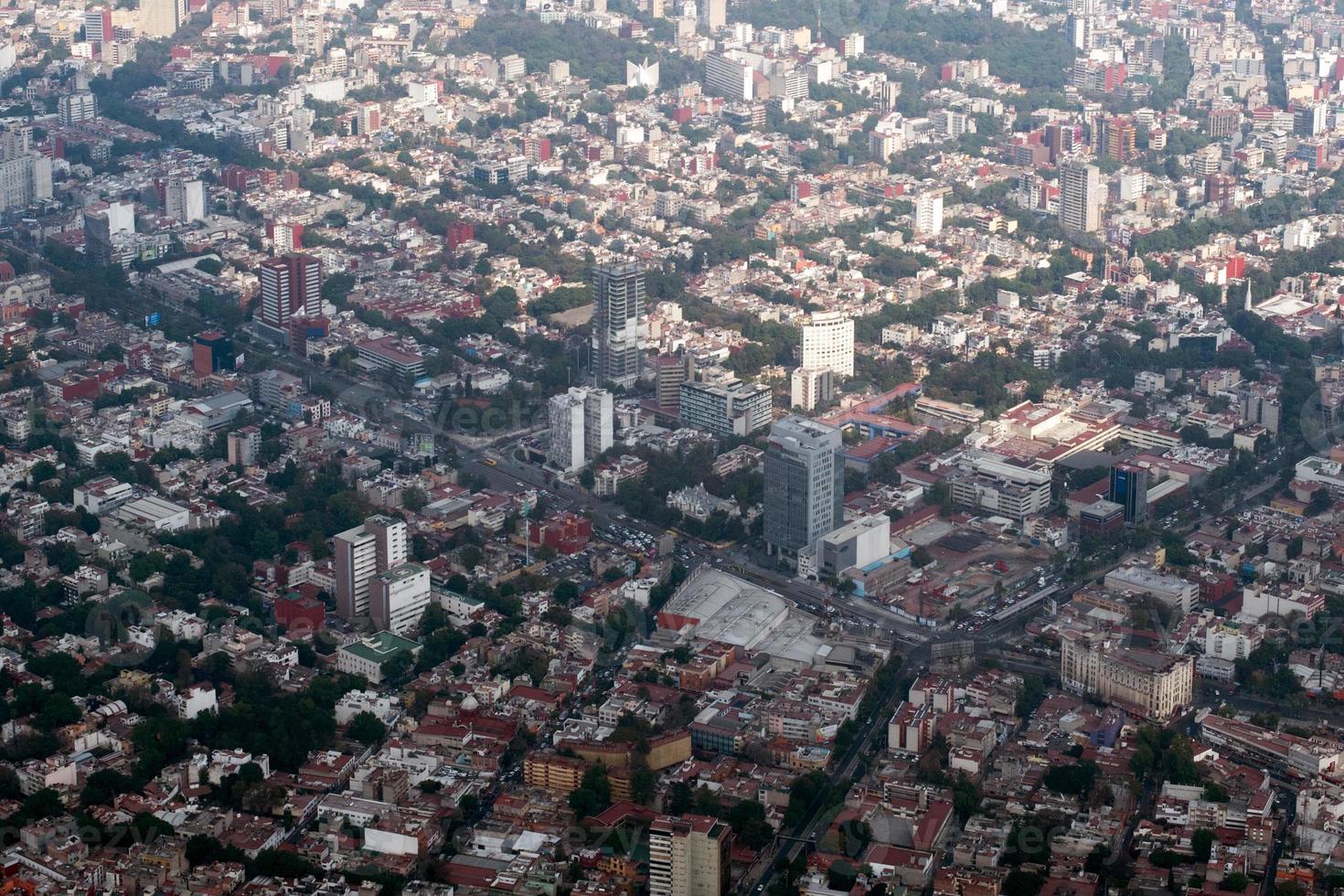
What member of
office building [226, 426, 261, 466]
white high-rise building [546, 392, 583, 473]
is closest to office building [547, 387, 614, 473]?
white high-rise building [546, 392, 583, 473]

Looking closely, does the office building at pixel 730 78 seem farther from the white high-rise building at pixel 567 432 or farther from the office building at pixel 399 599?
the office building at pixel 399 599

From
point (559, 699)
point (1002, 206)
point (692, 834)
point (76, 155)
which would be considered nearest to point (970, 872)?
point (692, 834)

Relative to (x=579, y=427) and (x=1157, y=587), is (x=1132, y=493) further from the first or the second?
(x=579, y=427)

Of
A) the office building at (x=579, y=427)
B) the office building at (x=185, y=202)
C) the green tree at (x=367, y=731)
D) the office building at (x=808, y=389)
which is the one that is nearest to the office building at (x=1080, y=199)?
the office building at (x=808, y=389)

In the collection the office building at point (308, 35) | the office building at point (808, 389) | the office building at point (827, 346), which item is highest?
the office building at point (308, 35)

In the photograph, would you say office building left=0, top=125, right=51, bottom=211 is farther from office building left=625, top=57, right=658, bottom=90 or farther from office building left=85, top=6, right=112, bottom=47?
office building left=625, top=57, right=658, bottom=90

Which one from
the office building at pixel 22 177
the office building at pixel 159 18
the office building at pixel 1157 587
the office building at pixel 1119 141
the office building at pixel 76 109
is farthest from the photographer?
the office building at pixel 159 18
